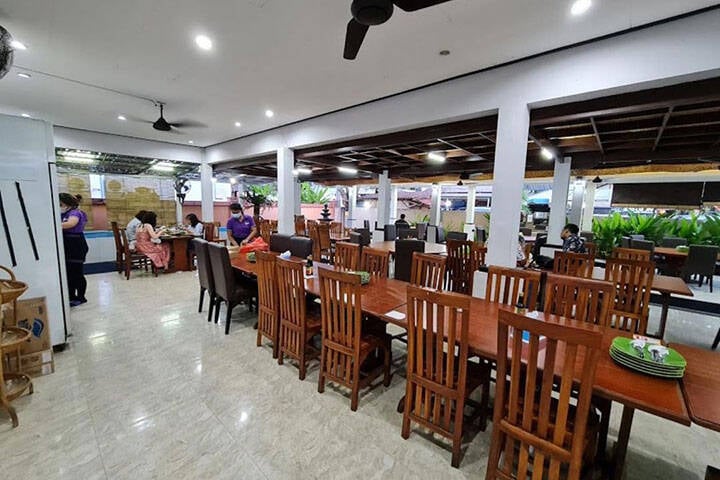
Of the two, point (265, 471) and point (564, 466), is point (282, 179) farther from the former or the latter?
point (564, 466)

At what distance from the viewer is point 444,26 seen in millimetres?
2383

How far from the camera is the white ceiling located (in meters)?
2.21

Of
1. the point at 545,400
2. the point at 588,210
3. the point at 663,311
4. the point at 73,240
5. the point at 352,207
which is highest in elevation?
the point at 588,210

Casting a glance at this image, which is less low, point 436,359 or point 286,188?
point 286,188

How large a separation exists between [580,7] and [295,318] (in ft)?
10.6

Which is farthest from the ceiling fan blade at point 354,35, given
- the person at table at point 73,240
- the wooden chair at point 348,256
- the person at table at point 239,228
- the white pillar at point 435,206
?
the white pillar at point 435,206

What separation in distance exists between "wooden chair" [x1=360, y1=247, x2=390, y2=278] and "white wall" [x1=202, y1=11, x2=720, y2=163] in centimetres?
179

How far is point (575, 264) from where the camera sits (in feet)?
10.7

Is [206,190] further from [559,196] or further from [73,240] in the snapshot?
[559,196]

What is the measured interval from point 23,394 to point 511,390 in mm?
3409

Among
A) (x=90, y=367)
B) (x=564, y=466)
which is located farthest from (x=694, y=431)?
(x=90, y=367)

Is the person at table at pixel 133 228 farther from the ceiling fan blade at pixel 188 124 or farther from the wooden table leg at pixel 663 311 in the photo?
the wooden table leg at pixel 663 311

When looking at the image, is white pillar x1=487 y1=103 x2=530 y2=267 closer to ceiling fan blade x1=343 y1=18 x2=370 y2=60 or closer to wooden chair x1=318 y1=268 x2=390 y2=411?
wooden chair x1=318 y1=268 x2=390 y2=411

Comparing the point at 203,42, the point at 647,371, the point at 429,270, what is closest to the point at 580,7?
the point at 429,270
